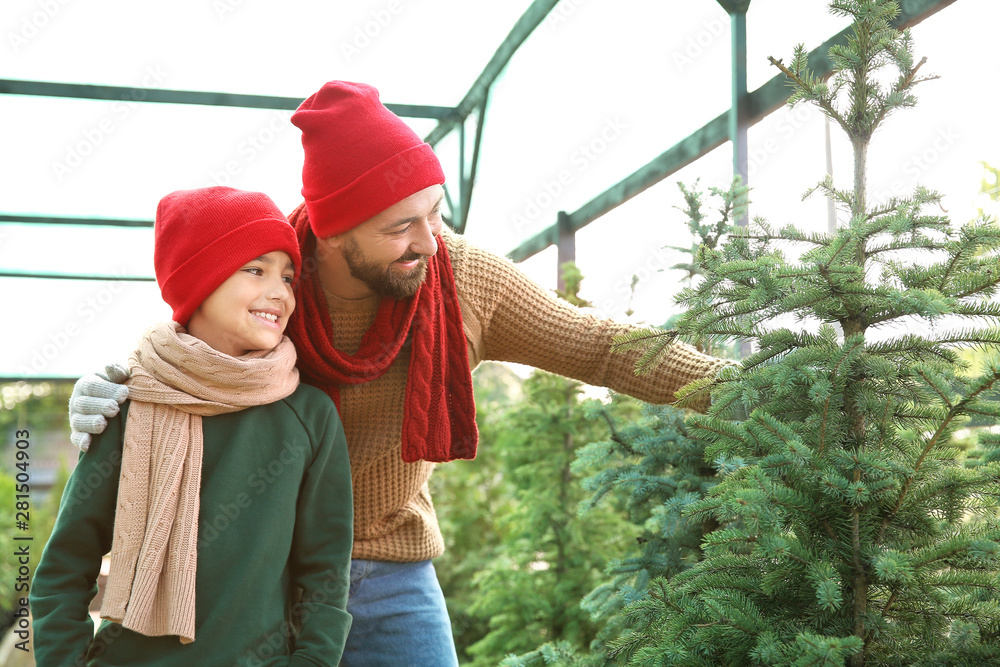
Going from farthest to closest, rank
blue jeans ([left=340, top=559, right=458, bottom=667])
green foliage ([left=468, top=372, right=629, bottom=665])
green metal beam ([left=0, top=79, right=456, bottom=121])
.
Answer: green metal beam ([left=0, top=79, right=456, bottom=121])
green foliage ([left=468, top=372, right=629, bottom=665])
blue jeans ([left=340, top=559, right=458, bottom=667])

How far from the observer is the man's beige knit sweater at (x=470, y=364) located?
1881 millimetres

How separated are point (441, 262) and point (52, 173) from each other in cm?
523

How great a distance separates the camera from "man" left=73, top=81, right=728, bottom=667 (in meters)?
1.77

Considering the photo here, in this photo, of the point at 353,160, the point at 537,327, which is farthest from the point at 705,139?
the point at 353,160

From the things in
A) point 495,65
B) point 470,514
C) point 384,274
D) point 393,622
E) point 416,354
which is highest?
point 495,65

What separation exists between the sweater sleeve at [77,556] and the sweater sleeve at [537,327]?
2.70ft

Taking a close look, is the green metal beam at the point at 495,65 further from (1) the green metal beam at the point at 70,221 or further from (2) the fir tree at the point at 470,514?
(1) the green metal beam at the point at 70,221

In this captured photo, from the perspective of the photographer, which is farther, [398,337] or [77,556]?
[398,337]

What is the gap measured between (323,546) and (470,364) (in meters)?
0.60

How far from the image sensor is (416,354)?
5.96ft

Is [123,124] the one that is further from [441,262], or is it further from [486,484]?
[441,262]

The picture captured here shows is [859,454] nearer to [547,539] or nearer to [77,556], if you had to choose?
[77,556]

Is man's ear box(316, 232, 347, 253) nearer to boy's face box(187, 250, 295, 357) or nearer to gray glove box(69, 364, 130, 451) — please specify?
boy's face box(187, 250, 295, 357)

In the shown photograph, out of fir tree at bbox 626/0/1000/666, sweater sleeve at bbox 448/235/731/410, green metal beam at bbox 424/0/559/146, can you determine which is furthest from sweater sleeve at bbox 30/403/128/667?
green metal beam at bbox 424/0/559/146
